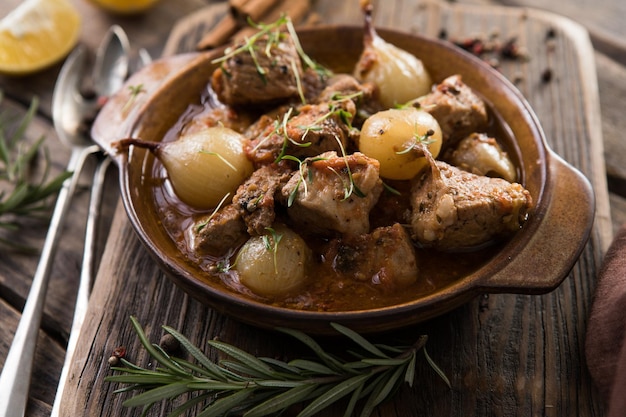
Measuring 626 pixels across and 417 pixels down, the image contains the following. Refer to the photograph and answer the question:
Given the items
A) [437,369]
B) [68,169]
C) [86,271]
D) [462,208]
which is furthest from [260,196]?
[68,169]

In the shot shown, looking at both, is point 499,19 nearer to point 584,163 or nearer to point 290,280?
point 584,163

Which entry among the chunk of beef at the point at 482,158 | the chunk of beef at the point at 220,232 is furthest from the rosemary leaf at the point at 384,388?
the chunk of beef at the point at 482,158

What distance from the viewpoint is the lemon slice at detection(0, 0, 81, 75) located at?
3.53 m

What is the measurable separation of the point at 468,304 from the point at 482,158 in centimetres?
57

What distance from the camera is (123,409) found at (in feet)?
7.04

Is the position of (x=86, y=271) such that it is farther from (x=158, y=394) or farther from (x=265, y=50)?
(x=265, y=50)

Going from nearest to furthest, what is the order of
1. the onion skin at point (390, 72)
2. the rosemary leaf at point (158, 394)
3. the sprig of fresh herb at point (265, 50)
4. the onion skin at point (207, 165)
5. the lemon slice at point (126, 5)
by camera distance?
1. the rosemary leaf at point (158, 394)
2. the onion skin at point (207, 165)
3. the sprig of fresh herb at point (265, 50)
4. the onion skin at point (390, 72)
5. the lemon slice at point (126, 5)

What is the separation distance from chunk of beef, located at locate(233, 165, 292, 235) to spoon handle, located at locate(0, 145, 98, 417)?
3.15 ft

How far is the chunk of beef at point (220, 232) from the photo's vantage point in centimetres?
222

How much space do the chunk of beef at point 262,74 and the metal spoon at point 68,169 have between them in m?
0.92

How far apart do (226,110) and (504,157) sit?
119cm

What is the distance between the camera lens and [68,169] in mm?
3057

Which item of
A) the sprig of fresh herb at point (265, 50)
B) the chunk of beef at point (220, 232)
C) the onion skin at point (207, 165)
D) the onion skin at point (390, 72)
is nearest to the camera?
the chunk of beef at point (220, 232)

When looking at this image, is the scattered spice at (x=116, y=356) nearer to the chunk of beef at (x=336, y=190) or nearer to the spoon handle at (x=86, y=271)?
the spoon handle at (x=86, y=271)
